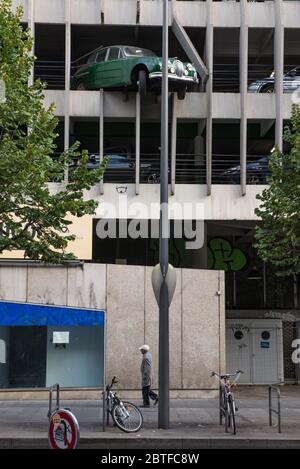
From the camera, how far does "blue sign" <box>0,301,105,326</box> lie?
659 inches

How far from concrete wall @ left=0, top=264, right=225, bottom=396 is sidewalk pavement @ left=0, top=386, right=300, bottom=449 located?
1.05 m

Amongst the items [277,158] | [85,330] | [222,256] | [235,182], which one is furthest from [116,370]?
[222,256]

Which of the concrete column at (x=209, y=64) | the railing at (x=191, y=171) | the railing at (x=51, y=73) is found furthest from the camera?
the railing at (x=51, y=73)

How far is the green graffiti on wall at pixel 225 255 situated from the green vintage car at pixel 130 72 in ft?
23.2

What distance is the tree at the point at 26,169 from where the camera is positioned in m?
12.2

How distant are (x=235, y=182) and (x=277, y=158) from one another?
770 centimetres

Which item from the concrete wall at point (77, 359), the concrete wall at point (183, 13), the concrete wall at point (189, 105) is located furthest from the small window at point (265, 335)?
the concrete wall at point (183, 13)

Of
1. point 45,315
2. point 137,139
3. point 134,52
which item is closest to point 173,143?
point 137,139

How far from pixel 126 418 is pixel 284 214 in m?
5.63

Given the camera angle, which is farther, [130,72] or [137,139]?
[137,139]

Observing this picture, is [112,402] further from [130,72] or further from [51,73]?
[51,73]

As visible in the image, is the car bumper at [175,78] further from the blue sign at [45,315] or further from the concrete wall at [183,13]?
the blue sign at [45,315]

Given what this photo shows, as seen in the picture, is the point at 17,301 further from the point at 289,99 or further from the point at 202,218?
the point at 289,99

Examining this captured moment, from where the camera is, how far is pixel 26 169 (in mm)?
12086
